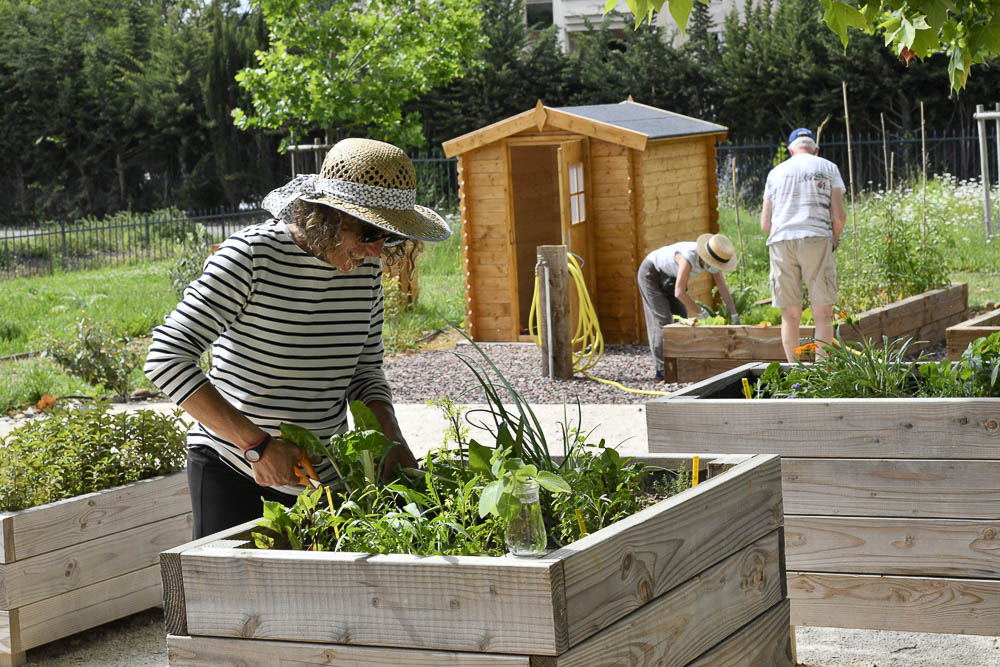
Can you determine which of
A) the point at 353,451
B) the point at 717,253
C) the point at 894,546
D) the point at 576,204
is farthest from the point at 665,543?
the point at 576,204

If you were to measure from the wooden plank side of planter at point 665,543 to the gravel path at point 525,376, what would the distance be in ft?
19.2

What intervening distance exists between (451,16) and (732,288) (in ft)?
18.1

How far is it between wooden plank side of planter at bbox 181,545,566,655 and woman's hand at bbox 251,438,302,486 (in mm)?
374

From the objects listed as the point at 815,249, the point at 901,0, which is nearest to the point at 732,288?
the point at 815,249

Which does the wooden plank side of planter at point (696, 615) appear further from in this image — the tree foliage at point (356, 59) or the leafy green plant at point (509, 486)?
the tree foliage at point (356, 59)

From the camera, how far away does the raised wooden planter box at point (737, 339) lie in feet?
28.7

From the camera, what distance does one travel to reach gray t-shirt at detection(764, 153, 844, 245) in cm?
773

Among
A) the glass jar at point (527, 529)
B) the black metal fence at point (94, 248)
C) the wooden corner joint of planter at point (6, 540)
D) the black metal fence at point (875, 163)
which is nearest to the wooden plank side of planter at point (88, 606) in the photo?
the wooden corner joint of planter at point (6, 540)

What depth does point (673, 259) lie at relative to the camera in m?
9.20

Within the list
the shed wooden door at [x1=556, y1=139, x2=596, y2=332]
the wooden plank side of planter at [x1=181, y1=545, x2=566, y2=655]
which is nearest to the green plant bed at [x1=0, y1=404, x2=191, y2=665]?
the wooden plank side of planter at [x1=181, y1=545, x2=566, y2=655]

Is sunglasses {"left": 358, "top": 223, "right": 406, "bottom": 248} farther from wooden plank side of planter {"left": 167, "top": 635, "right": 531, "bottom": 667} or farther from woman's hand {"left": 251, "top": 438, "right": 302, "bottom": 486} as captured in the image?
wooden plank side of planter {"left": 167, "top": 635, "right": 531, "bottom": 667}

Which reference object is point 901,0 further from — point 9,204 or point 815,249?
point 9,204

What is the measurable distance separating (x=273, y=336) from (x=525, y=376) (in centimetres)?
718

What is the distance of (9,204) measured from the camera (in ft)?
109
